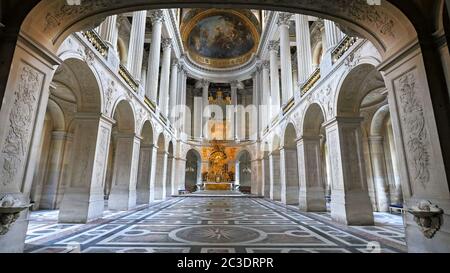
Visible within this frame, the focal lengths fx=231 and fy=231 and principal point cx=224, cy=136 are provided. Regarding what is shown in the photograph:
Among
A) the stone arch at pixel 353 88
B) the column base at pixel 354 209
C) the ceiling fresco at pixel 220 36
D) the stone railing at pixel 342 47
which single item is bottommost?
the column base at pixel 354 209

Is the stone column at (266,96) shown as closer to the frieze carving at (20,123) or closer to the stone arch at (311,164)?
the stone arch at (311,164)

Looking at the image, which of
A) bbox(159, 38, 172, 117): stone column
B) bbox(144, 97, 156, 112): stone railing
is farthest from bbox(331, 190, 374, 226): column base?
bbox(159, 38, 172, 117): stone column

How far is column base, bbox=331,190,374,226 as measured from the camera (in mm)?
6863

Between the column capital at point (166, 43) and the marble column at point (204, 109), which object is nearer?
the column capital at point (166, 43)

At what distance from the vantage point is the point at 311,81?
1010 cm

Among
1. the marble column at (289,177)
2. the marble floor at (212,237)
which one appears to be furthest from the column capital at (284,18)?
the marble floor at (212,237)

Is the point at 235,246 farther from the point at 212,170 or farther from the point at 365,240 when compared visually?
the point at 212,170

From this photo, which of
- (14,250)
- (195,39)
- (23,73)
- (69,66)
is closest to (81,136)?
(69,66)

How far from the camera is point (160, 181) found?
50.4ft

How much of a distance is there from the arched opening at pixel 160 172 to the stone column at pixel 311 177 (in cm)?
900

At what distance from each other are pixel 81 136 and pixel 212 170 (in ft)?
63.0

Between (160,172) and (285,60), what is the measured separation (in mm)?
11088

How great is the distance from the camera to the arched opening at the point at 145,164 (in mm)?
12703
